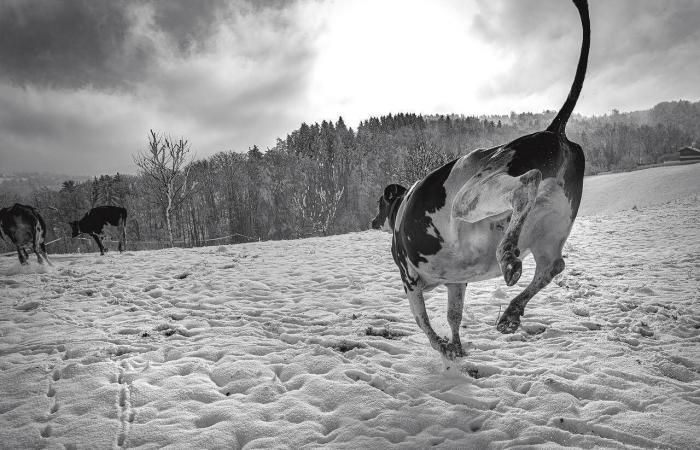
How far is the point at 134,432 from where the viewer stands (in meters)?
2.76

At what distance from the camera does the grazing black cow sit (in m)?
2.37

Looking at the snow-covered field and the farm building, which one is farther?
the farm building

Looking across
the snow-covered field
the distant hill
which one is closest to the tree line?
the distant hill

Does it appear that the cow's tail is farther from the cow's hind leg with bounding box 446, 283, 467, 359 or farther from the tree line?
the tree line

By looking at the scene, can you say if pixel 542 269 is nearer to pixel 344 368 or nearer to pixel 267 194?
pixel 344 368

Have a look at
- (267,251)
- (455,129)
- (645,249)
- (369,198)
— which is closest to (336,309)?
(267,251)

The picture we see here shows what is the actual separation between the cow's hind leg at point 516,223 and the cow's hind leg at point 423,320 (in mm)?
1666

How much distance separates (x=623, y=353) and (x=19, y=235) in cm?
1568

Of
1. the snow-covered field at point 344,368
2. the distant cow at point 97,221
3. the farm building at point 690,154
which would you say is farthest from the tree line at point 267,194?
the farm building at point 690,154

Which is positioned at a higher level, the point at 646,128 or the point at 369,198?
the point at 646,128

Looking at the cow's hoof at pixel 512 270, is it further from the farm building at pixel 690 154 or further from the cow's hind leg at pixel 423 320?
the farm building at pixel 690 154

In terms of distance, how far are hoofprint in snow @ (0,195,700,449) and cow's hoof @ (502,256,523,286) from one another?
138 cm

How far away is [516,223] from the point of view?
225 cm

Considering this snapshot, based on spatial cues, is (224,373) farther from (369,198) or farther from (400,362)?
(369,198)
